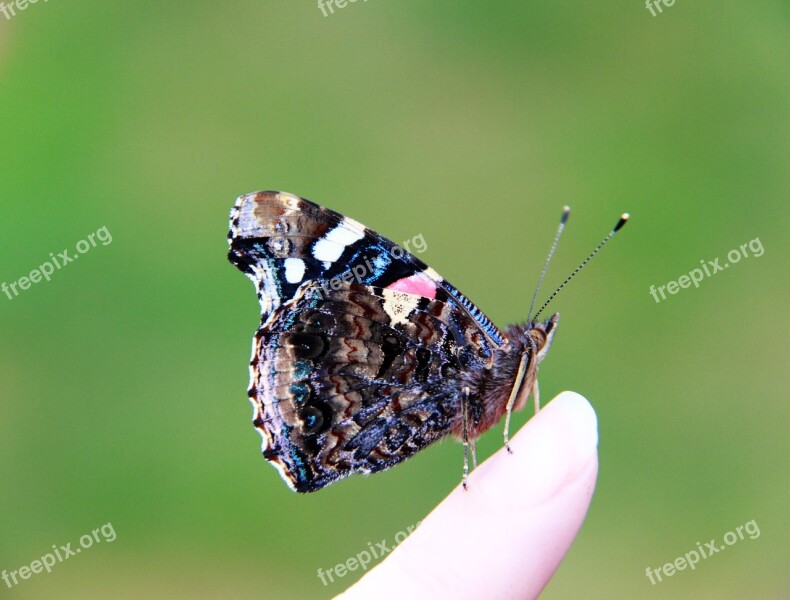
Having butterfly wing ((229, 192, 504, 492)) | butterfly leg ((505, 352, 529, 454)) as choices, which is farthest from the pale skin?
butterfly wing ((229, 192, 504, 492))

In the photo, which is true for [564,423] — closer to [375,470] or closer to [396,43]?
[375,470]

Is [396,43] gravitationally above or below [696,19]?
above

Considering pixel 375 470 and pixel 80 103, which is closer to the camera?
pixel 375 470

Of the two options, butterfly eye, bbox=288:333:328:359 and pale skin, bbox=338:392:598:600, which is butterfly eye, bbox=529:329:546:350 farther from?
butterfly eye, bbox=288:333:328:359

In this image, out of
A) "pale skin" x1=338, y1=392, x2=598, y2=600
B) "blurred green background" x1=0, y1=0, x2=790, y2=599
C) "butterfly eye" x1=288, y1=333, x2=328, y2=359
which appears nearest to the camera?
"pale skin" x1=338, y1=392, x2=598, y2=600

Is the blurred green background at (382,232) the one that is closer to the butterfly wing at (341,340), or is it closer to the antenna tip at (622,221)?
the butterfly wing at (341,340)

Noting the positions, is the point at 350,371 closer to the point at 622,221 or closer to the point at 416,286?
the point at 416,286

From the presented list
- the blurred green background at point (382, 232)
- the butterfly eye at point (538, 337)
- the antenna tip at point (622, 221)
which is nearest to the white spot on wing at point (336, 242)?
the butterfly eye at point (538, 337)

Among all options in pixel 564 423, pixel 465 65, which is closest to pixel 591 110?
pixel 465 65
